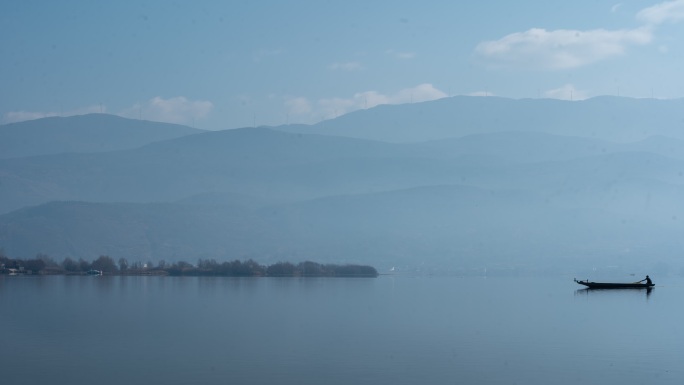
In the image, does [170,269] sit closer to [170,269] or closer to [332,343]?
[170,269]

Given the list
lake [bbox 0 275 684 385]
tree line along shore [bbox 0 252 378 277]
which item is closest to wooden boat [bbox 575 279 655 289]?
lake [bbox 0 275 684 385]

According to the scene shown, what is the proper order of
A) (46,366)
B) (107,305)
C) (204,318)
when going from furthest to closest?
(107,305) < (204,318) < (46,366)

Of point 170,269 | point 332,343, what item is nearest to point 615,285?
point 170,269

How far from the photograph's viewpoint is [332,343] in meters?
36.1

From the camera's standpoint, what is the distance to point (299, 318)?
46.8 meters

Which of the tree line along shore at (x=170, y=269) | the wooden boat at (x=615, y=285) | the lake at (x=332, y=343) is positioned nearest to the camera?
the lake at (x=332, y=343)

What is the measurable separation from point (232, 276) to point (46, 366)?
9651cm

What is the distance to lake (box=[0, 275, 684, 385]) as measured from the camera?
29.0 m

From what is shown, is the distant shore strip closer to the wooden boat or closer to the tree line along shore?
the tree line along shore

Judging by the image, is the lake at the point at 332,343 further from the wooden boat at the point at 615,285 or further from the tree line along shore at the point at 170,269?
the tree line along shore at the point at 170,269

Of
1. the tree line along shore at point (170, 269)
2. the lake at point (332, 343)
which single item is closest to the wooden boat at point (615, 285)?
the lake at point (332, 343)

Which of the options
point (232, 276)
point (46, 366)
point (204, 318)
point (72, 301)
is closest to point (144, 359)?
point (46, 366)

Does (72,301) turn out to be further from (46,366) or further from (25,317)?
(46,366)

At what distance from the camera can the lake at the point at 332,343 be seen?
2902 centimetres
